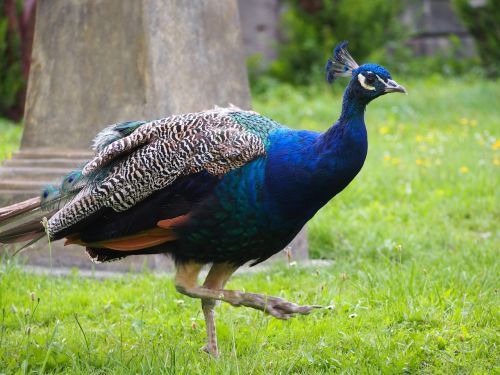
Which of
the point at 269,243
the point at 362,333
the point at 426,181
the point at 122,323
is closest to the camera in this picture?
the point at 269,243

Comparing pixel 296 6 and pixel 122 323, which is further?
pixel 296 6

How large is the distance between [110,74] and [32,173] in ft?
2.72

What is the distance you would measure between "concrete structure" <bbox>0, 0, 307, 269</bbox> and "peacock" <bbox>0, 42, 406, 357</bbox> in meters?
1.43

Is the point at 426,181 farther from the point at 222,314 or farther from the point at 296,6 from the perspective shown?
the point at 296,6

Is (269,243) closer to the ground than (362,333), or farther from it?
farther from it

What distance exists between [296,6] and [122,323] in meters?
10.3

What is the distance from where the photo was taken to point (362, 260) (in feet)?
18.7

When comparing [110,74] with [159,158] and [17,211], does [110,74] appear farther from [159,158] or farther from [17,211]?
[159,158]

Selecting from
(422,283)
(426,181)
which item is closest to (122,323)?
(422,283)

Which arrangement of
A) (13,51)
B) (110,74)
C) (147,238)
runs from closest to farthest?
(147,238) → (110,74) → (13,51)

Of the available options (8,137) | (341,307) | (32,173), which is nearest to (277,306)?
(341,307)

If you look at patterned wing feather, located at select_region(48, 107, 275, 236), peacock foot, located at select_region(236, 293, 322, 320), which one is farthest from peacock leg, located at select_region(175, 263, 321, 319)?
patterned wing feather, located at select_region(48, 107, 275, 236)

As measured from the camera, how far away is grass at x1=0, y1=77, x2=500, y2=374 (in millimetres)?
3896

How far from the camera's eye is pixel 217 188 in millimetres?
3861
